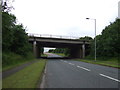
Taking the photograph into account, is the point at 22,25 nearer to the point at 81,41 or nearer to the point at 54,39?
the point at 54,39

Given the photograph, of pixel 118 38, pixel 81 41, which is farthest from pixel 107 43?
pixel 81 41

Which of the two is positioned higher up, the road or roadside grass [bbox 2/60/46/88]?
roadside grass [bbox 2/60/46/88]

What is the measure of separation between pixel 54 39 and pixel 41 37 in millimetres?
4069

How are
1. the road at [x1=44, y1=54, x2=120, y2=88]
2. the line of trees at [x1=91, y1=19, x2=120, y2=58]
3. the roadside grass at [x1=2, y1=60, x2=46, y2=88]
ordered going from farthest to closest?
the line of trees at [x1=91, y1=19, x2=120, y2=58] → the road at [x1=44, y1=54, x2=120, y2=88] → the roadside grass at [x1=2, y1=60, x2=46, y2=88]

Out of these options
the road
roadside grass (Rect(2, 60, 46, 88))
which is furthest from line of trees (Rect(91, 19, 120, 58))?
roadside grass (Rect(2, 60, 46, 88))

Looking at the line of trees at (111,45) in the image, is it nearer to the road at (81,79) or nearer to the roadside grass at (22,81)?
the road at (81,79)

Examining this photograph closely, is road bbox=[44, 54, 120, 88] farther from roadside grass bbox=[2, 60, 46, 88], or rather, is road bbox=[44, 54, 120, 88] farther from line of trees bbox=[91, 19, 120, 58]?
line of trees bbox=[91, 19, 120, 58]

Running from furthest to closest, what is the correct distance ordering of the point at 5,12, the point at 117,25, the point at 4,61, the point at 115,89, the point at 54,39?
1. the point at 54,39
2. the point at 117,25
3. the point at 4,61
4. the point at 5,12
5. the point at 115,89

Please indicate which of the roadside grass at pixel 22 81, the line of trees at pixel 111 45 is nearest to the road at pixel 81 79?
the roadside grass at pixel 22 81

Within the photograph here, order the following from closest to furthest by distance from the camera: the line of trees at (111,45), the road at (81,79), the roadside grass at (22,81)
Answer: the roadside grass at (22,81) → the road at (81,79) → the line of trees at (111,45)

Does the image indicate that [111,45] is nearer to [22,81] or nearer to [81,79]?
[81,79]

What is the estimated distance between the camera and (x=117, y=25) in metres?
46.6

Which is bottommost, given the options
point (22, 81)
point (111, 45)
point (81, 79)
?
point (81, 79)

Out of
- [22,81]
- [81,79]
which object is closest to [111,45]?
[81,79]
